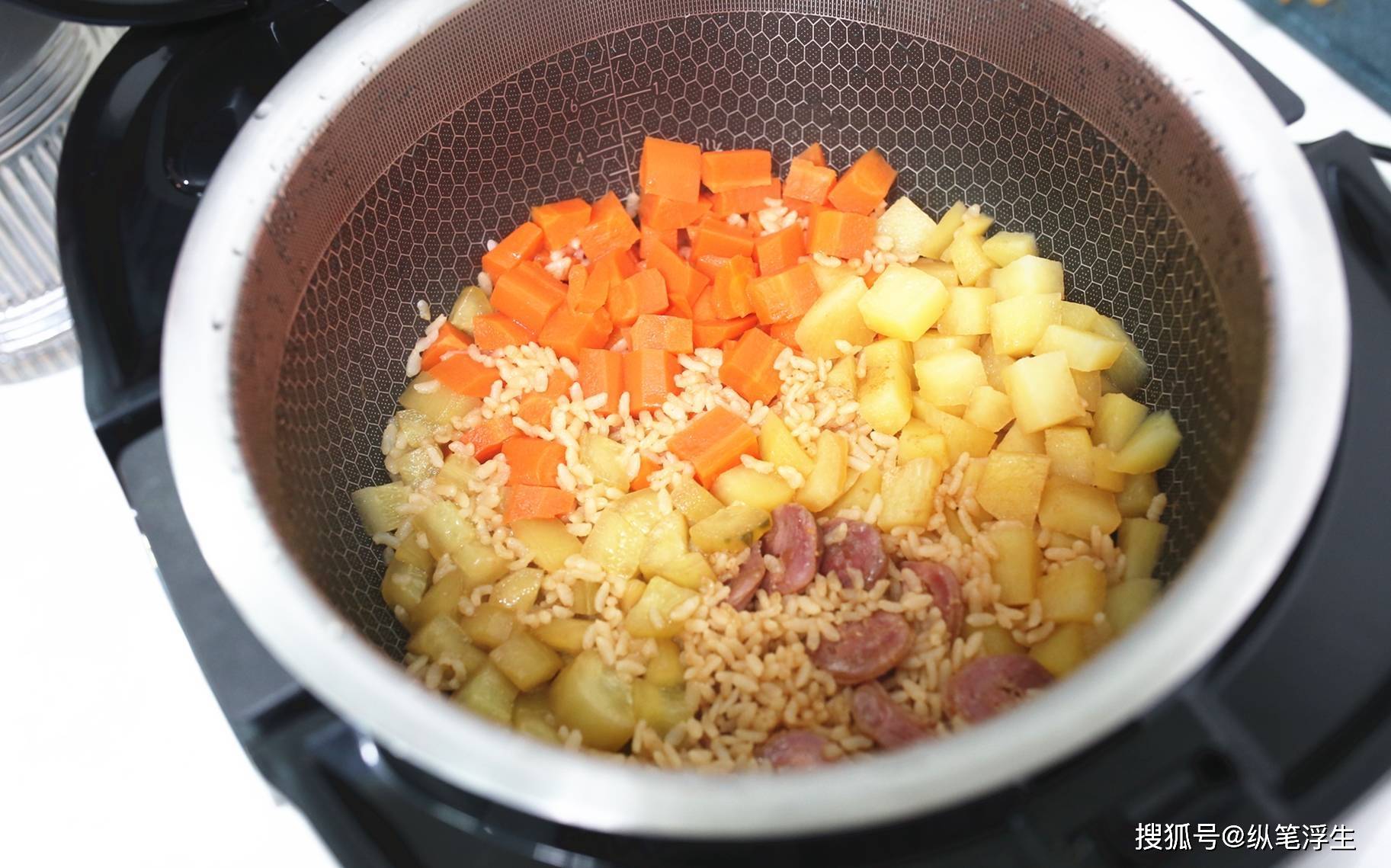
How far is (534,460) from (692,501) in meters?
0.22

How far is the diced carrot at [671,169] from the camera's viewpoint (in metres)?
1.43

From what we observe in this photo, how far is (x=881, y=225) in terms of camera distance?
1.46 metres

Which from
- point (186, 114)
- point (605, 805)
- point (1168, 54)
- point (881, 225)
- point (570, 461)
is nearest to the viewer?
point (605, 805)

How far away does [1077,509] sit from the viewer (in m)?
1.22

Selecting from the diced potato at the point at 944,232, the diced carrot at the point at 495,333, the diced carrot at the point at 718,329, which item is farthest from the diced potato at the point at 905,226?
the diced carrot at the point at 495,333

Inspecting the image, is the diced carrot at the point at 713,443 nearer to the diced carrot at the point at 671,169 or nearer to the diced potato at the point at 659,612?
the diced potato at the point at 659,612

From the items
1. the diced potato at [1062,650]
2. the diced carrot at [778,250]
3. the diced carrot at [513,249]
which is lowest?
the diced potato at [1062,650]

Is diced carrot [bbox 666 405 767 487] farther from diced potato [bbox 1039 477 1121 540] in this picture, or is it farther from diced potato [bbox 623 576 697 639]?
diced potato [bbox 1039 477 1121 540]

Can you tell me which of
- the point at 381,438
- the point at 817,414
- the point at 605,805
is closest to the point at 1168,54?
the point at 817,414

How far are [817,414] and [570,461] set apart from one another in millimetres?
333

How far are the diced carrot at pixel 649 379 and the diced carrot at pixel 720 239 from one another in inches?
7.0

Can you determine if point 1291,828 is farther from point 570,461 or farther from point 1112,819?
point 570,461

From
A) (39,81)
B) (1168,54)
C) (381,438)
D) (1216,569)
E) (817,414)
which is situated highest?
(1168,54)

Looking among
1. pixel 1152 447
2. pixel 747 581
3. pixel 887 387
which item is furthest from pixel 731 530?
pixel 1152 447
